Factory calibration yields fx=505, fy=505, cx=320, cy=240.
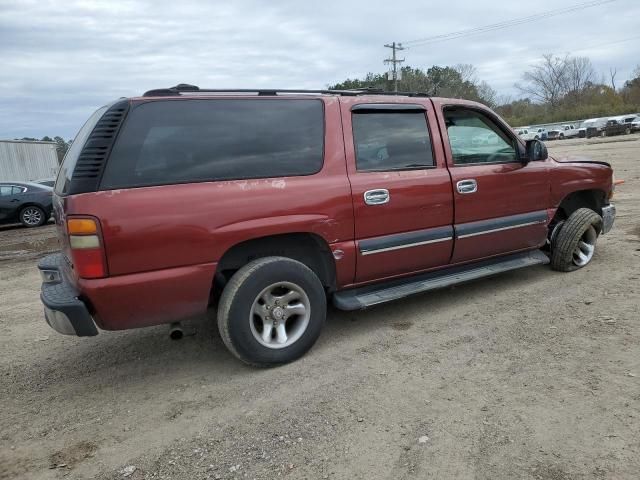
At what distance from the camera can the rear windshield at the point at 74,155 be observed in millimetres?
3196

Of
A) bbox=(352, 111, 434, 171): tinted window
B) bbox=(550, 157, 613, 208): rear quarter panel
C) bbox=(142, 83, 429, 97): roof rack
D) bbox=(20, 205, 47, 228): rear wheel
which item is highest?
bbox=(142, 83, 429, 97): roof rack

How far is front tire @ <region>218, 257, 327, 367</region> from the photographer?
3.28 meters

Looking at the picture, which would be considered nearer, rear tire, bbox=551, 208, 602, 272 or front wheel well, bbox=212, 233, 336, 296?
front wheel well, bbox=212, 233, 336, 296

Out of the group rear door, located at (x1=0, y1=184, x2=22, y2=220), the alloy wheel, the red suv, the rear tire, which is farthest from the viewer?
rear door, located at (x1=0, y1=184, x2=22, y2=220)

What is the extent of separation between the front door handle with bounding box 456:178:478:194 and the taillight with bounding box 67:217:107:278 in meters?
2.82

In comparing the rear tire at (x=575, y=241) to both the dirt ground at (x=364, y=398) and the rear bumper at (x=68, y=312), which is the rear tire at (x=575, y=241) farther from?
the rear bumper at (x=68, y=312)

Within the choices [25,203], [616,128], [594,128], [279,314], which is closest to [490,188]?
[279,314]

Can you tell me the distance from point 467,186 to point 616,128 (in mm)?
49067

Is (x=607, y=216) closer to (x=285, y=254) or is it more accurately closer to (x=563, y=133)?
(x=285, y=254)

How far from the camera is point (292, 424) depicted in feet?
9.30

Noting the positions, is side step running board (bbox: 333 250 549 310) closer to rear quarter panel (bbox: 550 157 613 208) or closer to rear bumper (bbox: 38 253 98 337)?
rear quarter panel (bbox: 550 157 613 208)

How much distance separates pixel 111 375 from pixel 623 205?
9038mm

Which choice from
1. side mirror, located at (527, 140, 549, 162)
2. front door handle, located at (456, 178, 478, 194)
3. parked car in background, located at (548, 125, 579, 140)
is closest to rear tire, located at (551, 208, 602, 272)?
side mirror, located at (527, 140, 549, 162)

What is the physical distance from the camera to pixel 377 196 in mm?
3824
